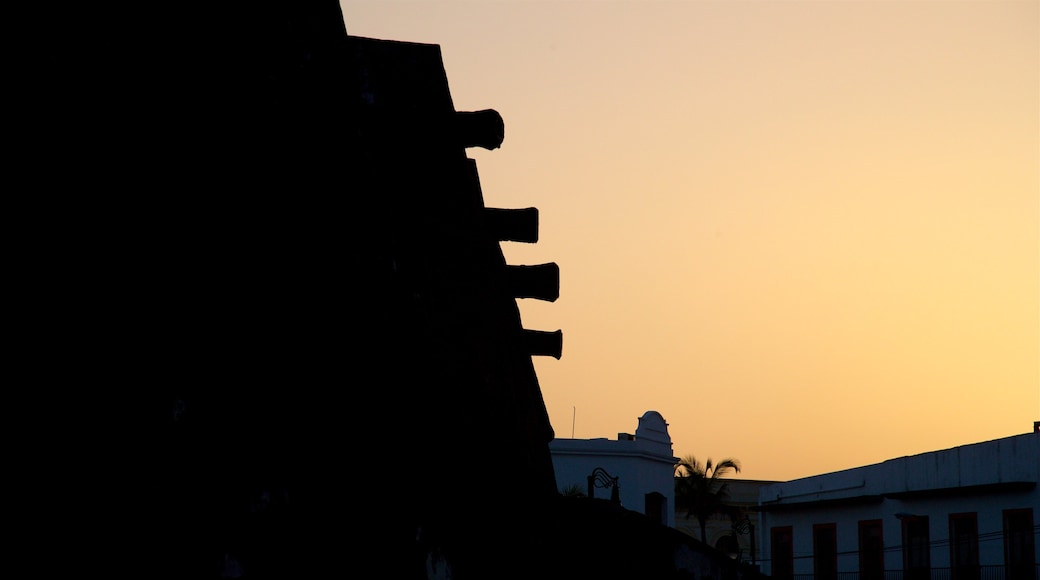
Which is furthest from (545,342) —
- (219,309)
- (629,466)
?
(629,466)

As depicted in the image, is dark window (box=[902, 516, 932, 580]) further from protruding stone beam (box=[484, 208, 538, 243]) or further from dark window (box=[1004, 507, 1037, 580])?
protruding stone beam (box=[484, 208, 538, 243])

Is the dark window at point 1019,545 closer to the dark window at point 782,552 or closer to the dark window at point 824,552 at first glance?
the dark window at point 824,552

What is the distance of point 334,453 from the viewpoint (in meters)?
2.31

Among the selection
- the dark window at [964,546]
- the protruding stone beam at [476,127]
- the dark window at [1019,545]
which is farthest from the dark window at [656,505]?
the protruding stone beam at [476,127]

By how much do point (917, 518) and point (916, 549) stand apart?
43.4 inches

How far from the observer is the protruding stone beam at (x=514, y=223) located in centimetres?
621

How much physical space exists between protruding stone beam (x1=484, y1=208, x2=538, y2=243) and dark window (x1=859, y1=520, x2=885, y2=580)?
33.7 m

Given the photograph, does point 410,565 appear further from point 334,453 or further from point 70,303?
point 70,303

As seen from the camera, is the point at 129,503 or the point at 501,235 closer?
the point at 129,503

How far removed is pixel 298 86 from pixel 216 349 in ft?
2.65

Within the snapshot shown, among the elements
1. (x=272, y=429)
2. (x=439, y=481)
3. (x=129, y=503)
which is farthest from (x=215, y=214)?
(x=439, y=481)

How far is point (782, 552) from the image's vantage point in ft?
142

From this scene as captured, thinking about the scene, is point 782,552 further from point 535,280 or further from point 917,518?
point 535,280

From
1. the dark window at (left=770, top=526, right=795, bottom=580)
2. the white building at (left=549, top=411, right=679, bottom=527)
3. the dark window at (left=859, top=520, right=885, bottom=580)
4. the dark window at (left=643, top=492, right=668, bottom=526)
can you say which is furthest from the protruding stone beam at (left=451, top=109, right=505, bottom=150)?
the dark window at (left=643, top=492, right=668, bottom=526)
